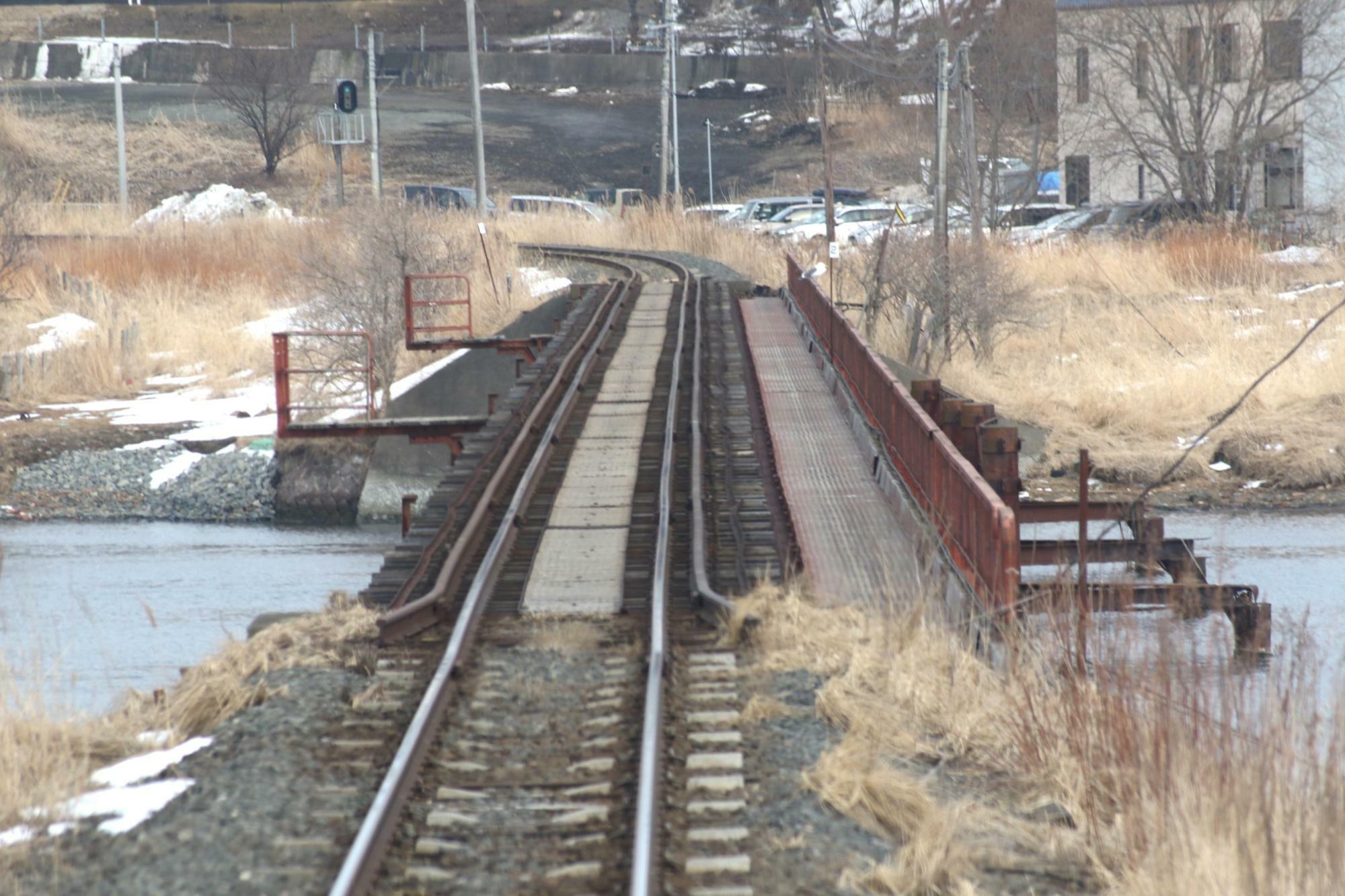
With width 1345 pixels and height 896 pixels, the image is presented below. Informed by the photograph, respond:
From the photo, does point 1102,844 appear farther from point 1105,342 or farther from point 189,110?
point 189,110

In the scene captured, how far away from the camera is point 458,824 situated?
5.71 meters

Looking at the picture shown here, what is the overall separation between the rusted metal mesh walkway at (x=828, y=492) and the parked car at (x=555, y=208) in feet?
76.5

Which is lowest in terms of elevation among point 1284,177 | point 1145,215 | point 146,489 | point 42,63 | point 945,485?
point 146,489

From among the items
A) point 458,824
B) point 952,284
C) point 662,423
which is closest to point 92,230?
point 952,284

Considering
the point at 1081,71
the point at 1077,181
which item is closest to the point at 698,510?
the point at 1081,71

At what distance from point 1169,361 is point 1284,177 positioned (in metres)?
22.5

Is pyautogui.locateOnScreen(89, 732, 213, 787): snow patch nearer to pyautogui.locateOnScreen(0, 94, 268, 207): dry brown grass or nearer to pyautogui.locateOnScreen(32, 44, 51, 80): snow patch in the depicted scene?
→ pyautogui.locateOnScreen(0, 94, 268, 207): dry brown grass

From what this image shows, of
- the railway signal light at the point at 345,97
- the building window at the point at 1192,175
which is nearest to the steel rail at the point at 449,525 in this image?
the railway signal light at the point at 345,97

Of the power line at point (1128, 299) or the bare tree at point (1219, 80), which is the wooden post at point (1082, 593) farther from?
the bare tree at point (1219, 80)

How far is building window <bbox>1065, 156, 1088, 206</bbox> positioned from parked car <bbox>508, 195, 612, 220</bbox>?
709 inches

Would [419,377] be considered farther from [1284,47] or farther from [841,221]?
[1284,47]

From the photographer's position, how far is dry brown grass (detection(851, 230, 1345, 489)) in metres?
21.4

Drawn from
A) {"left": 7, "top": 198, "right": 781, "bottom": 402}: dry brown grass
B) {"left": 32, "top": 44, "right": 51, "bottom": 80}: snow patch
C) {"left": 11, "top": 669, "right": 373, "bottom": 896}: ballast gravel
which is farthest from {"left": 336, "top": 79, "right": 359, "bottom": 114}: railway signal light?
{"left": 32, "top": 44, "right": 51, "bottom": 80}: snow patch

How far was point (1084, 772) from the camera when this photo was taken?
5.88 metres
